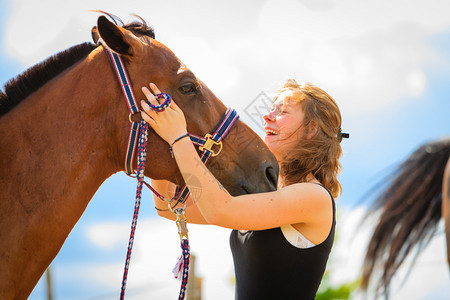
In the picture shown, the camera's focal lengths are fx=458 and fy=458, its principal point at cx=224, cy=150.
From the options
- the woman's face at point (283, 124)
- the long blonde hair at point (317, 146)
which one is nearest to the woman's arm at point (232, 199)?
the long blonde hair at point (317, 146)

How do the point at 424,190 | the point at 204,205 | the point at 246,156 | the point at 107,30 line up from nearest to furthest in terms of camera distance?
the point at 424,190 < the point at 204,205 < the point at 107,30 < the point at 246,156

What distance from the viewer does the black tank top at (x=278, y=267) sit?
2.48 metres

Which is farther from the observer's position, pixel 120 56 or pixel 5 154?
pixel 120 56

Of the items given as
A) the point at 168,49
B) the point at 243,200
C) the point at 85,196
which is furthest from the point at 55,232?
the point at 168,49

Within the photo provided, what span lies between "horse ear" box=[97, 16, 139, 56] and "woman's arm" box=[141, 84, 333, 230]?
10.9 inches

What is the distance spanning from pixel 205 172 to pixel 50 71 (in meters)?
1.11

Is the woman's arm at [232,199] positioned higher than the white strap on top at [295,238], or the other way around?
the woman's arm at [232,199]

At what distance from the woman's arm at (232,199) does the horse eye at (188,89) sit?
0.49ft

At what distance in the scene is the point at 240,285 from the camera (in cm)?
263

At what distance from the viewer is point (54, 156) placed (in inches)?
95.5

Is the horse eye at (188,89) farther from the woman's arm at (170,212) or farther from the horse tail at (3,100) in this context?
the horse tail at (3,100)

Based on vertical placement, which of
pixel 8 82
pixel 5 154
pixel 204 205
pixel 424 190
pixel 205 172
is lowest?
pixel 424 190

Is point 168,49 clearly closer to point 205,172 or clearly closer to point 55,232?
point 205,172

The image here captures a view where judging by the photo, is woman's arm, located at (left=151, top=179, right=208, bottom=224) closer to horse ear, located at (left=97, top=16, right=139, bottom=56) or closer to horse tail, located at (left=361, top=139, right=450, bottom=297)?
horse ear, located at (left=97, top=16, right=139, bottom=56)
